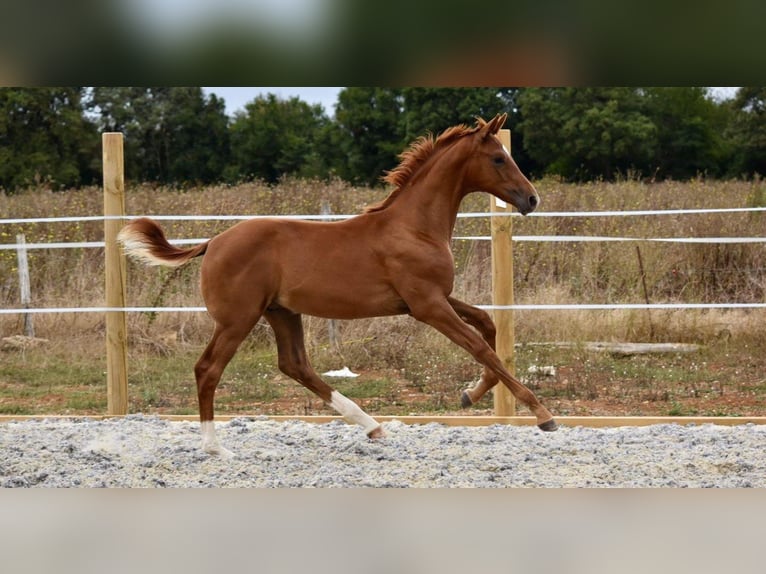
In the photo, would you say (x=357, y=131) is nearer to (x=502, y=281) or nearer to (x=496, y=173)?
(x=502, y=281)

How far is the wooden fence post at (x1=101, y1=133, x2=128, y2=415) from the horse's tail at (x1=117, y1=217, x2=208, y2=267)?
1.18m

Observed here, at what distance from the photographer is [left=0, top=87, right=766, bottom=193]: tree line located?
47.9ft

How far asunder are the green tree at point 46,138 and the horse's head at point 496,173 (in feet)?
36.5

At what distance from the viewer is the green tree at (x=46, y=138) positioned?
47.4 ft

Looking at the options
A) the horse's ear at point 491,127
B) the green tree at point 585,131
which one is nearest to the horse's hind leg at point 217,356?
the horse's ear at point 491,127

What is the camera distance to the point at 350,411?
15.5ft

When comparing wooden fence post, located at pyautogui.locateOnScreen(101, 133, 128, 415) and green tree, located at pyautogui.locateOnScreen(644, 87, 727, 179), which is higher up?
green tree, located at pyautogui.locateOnScreen(644, 87, 727, 179)

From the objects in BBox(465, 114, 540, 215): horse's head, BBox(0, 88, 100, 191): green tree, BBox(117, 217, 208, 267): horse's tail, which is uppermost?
BBox(0, 88, 100, 191): green tree

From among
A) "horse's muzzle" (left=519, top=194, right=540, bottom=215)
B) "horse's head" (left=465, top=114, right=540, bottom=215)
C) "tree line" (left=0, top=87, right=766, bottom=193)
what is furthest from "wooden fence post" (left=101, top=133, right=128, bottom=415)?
"tree line" (left=0, top=87, right=766, bottom=193)

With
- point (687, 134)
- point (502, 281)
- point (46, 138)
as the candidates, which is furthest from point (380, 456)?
point (687, 134)

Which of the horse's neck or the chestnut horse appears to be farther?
the horse's neck

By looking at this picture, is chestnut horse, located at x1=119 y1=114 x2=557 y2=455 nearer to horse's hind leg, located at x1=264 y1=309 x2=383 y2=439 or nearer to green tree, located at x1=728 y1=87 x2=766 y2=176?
horse's hind leg, located at x1=264 y1=309 x2=383 y2=439

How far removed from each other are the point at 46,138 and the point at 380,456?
39.1 feet

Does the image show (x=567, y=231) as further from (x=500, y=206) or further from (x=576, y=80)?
(x=576, y=80)
